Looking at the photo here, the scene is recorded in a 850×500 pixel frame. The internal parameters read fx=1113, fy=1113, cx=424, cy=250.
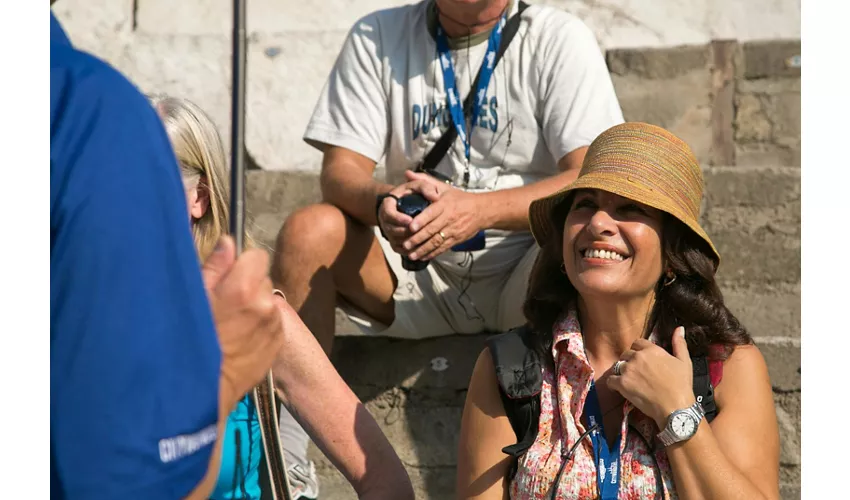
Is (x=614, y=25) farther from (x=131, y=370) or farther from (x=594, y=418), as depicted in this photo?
(x=131, y=370)

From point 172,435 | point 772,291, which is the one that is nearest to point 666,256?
point 772,291

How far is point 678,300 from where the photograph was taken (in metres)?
2.38

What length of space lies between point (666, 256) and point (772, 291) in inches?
45.0

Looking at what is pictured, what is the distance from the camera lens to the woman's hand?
2.15m

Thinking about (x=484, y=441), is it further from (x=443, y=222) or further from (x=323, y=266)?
(x=323, y=266)

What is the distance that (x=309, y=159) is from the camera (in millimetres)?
4715

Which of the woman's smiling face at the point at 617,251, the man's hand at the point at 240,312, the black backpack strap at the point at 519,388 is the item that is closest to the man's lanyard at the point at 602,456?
the black backpack strap at the point at 519,388

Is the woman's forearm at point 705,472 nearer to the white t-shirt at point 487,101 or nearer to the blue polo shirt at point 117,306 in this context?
the white t-shirt at point 487,101

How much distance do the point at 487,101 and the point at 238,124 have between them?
216cm

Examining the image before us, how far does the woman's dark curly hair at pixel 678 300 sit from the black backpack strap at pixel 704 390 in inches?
2.1

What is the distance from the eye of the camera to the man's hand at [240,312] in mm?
1104

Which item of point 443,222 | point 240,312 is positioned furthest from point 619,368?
point 240,312

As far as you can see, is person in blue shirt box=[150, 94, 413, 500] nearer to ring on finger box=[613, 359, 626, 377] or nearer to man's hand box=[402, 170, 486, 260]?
ring on finger box=[613, 359, 626, 377]

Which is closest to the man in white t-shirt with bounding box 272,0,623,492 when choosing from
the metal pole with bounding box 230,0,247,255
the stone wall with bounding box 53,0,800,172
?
the stone wall with bounding box 53,0,800,172
